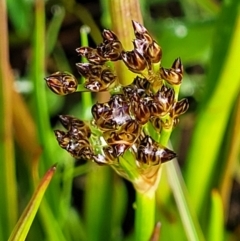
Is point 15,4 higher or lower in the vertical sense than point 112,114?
higher

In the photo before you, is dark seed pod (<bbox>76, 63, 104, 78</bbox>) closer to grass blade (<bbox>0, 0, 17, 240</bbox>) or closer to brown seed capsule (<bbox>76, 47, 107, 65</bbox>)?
brown seed capsule (<bbox>76, 47, 107, 65</bbox>)

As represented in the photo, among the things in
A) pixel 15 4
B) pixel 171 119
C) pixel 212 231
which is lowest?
pixel 212 231

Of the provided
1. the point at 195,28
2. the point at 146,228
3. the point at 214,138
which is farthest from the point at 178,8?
the point at 146,228

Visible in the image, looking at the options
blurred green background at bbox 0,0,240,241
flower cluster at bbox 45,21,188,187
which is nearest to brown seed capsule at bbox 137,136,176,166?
flower cluster at bbox 45,21,188,187

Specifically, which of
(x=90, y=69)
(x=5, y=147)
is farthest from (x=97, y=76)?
(x=5, y=147)

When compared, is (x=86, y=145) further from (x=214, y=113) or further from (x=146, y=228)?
(x=214, y=113)

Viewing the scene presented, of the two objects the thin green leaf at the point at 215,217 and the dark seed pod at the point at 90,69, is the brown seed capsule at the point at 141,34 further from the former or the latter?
the thin green leaf at the point at 215,217

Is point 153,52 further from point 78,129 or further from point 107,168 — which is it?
point 107,168
